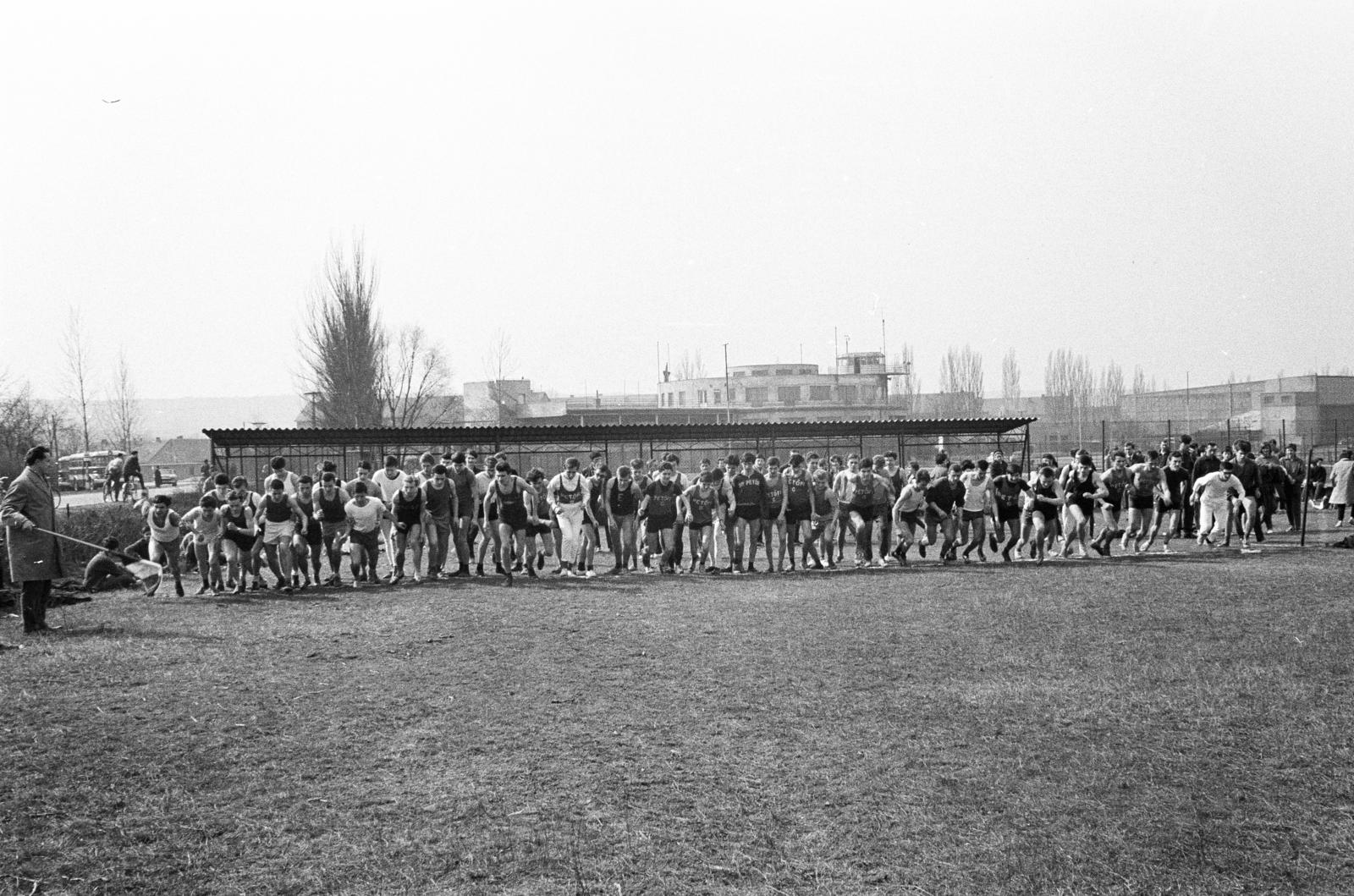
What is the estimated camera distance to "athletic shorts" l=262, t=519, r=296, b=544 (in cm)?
1695

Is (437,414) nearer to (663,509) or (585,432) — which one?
(585,432)

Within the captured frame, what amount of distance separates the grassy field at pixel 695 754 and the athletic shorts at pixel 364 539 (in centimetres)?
395

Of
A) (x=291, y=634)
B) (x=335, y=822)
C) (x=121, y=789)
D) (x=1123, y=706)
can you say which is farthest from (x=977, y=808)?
(x=291, y=634)

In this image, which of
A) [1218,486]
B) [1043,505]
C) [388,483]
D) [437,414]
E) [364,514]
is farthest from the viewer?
[437,414]

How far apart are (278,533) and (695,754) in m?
11.3

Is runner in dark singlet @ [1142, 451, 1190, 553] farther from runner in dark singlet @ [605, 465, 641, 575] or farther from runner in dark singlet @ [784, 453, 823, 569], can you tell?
runner in dark singlet @ [605, 465, 641, 575]

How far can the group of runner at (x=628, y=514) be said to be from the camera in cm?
1702

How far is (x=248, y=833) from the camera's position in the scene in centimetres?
603

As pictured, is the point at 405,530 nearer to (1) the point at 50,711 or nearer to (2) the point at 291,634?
(2) the point at 291,634

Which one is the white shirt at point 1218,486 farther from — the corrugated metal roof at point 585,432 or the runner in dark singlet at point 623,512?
the corrugated metal roof at point 585,432

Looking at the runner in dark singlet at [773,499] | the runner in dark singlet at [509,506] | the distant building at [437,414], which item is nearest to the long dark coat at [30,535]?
the runner in dark singlet at [509,506]

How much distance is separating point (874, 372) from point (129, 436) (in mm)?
56797

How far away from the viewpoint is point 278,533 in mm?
16969

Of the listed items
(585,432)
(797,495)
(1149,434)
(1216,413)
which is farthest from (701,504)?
(1216,413)
